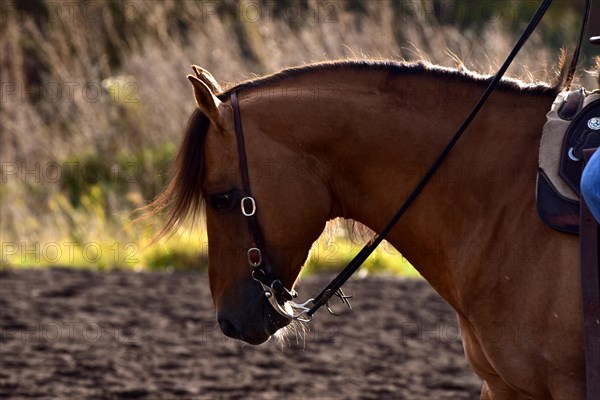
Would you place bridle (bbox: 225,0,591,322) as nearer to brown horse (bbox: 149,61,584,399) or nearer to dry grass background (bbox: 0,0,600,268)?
brown horse (bbox: 149,61,584,399)

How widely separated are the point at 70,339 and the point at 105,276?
2.06m

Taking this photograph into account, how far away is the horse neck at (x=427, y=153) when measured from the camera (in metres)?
2.88

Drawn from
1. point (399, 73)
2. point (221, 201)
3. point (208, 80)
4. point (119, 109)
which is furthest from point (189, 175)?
point (119, 109)

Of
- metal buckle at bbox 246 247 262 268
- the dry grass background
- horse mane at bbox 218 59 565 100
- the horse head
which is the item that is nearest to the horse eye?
the horse head

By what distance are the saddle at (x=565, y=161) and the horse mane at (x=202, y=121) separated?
21 centimetres

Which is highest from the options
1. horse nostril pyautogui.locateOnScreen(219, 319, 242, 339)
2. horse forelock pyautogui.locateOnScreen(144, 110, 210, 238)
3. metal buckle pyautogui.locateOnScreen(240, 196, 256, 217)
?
horse forelock pyautogui.locateOnScreen(144, 110, 210, 238)

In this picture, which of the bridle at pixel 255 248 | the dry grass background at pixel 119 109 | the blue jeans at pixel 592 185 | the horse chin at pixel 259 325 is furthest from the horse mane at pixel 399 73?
the dry grass background at pixel 119 109

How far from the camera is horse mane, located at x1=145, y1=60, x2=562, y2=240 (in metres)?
2.97

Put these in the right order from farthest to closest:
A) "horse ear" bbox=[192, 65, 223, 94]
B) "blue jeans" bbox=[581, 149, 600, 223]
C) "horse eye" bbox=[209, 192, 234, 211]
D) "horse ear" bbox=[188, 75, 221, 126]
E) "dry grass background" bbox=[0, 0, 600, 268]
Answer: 1. "dry grass background" bbox=[0, 0, 600, 268]
2. "horse ear" bbox=[192, 65, 223, 94]
3. "horse eye" bbox=[209, 192, 234, 211]
4. "horse ear" bbox=[188, 75, 221, 126]
5. "blue jeans" bbox=[581, 149, 600, 223]

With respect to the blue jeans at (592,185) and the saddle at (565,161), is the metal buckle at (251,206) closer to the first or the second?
the saddle at (565,161)

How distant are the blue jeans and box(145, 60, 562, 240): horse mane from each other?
1.49 feet

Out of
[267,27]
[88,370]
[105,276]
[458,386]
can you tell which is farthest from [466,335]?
[267,27]

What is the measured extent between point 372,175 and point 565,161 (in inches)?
24.0

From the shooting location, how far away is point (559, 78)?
2.99m
